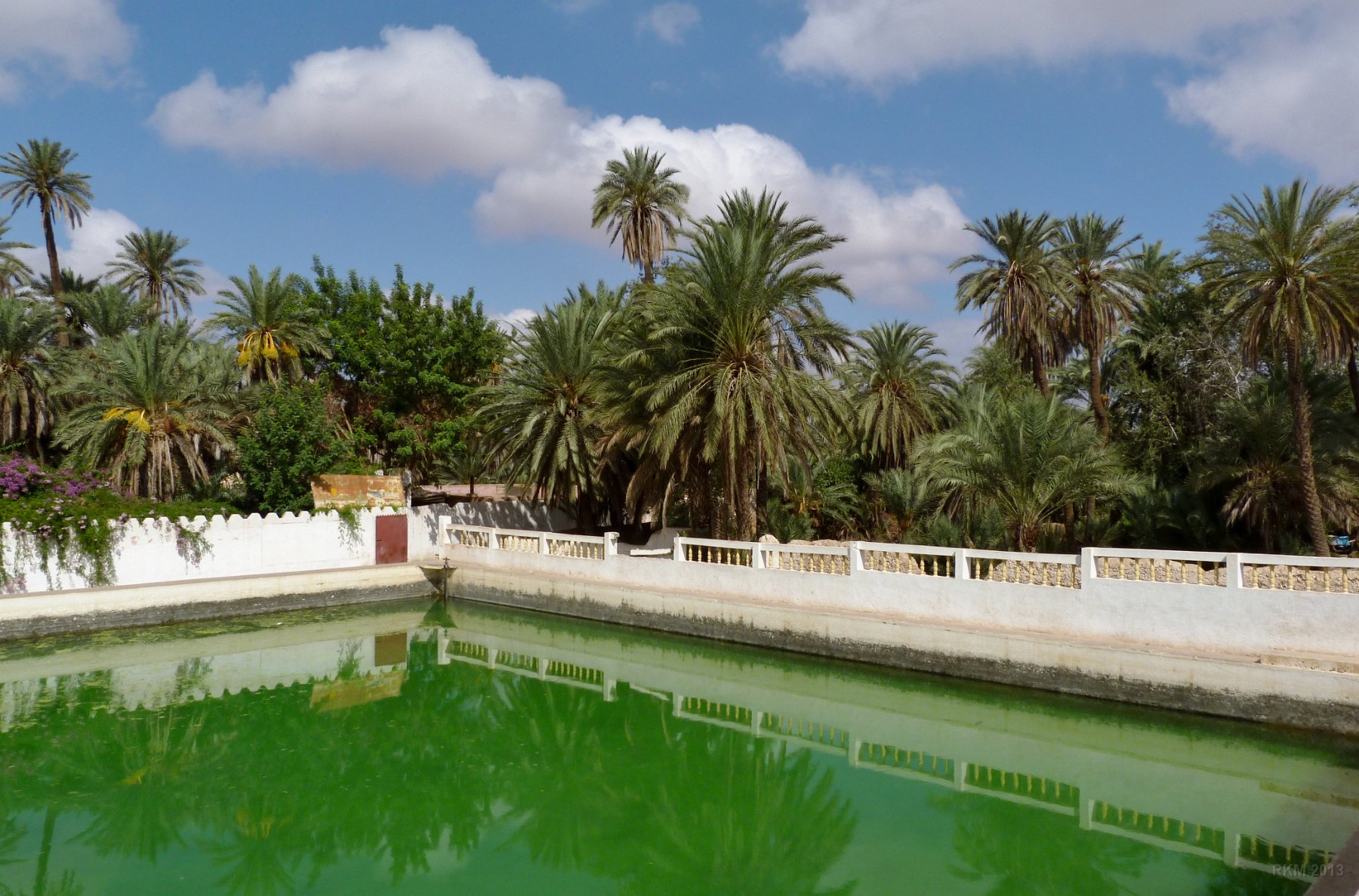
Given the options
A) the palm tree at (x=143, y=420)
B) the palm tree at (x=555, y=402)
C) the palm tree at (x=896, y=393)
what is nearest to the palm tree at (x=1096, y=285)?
the palm tree at (x=896, y=393)

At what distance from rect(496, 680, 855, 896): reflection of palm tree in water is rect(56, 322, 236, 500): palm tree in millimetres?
13380

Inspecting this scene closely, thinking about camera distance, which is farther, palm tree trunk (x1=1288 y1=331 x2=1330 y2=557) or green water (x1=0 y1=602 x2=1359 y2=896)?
palm tree trunk (x1=1288 y1=331 x2=1330 y2=557)

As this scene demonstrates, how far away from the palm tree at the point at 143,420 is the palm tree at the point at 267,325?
17.5 feet

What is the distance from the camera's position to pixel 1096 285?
848 inches

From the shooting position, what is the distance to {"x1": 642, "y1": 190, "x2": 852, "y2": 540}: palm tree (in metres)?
16.1

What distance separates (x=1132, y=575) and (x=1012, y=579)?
1.64 m

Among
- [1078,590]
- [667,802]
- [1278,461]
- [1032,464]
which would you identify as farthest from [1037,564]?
[1278,461]

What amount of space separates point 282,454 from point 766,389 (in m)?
13.4

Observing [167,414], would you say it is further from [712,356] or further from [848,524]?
[848,524]

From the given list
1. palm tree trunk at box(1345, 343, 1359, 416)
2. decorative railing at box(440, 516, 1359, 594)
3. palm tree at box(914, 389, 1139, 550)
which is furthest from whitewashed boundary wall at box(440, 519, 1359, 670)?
palm tree trunk at box(1345, 343, 1359, 416)

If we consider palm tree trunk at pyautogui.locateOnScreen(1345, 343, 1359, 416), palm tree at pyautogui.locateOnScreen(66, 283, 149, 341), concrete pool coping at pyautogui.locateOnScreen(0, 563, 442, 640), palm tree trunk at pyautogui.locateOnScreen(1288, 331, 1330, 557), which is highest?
palm tree at pyautogui.locateOnScreen(66, 283, 149, 341)

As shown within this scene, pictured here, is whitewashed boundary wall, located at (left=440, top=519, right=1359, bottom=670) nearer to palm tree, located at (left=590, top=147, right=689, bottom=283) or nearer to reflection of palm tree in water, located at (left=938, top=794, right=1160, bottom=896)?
reflection of palm tree in water, located at (left=938, top=794, right=1160, bottom=896)

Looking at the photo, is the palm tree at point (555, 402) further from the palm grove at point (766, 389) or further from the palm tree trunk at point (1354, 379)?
the palm tree trunk at point (1354, 379)

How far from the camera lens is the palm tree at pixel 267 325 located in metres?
27.9
